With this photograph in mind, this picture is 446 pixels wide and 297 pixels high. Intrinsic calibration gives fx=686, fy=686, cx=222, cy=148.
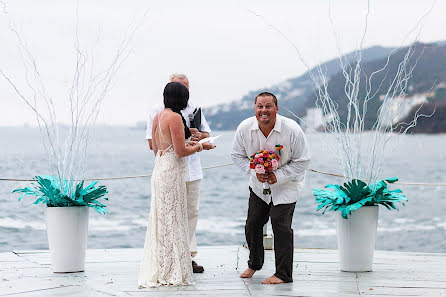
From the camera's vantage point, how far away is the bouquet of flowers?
4465 millimetres

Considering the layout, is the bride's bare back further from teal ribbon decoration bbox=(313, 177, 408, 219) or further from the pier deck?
teal ribbon decoration bbox=(313, 177, 408, 219)

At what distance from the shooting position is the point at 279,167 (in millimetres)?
4633

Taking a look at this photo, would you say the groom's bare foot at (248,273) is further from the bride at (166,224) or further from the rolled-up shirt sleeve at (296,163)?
the rolled-up shirt sleeve at (296,163)

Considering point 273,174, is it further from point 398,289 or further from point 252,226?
point 398,289

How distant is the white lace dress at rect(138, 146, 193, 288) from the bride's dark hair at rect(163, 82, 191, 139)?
28 cm

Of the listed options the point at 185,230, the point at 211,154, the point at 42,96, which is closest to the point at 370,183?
the point at 185,230

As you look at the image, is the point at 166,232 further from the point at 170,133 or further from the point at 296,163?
the point at 296,163

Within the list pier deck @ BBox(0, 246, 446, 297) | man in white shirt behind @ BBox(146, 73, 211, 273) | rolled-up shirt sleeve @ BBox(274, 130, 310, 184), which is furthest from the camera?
man in white shirt behind @ BBox(146, 73, 211, 273)

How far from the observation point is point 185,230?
461cm

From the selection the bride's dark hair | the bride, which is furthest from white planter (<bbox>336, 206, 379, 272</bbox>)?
the bride's dark hair

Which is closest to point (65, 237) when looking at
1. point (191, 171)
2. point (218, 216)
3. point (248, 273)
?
point (191, 171)

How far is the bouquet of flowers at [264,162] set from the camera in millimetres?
4465

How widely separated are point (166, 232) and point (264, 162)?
798 millimetres

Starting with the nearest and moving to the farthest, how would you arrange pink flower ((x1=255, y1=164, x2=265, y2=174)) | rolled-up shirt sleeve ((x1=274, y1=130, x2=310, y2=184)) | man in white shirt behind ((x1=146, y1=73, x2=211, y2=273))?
1. pink flower ((x1=255, y1=164, x2=265, y2=174))
2. rolled-up shirt sleeve ((x1=274, y1=130, x2=310, y2=184))
3. man in white shirt behind ((x1=146, y1=73, x2=211, y2=273))
